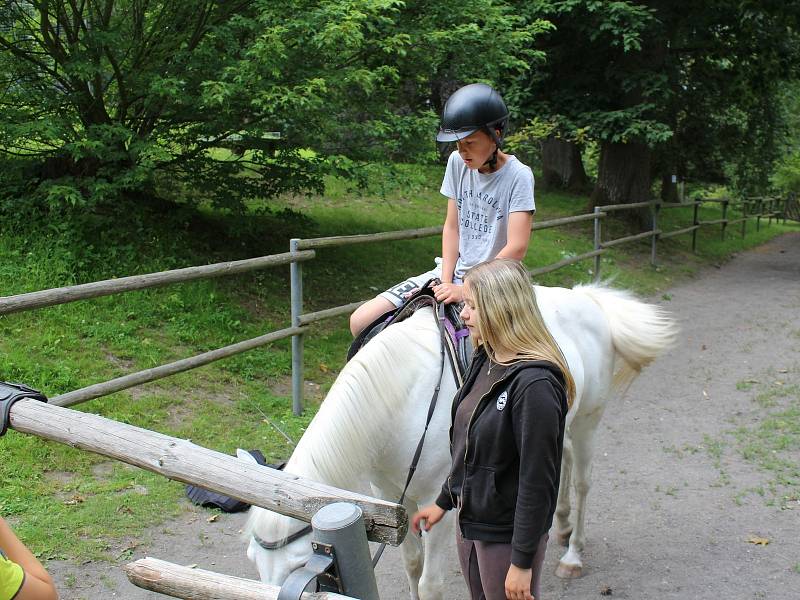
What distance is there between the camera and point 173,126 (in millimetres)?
6789

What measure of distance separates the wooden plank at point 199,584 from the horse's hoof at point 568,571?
2566 mm

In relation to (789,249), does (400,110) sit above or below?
above

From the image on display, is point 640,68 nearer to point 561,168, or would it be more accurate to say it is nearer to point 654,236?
point 654,236

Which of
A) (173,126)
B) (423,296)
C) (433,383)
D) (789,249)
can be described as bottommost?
(789,249)

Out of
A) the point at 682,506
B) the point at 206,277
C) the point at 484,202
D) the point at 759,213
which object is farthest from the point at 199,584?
the point at 759,213

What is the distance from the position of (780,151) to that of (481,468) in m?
17.9

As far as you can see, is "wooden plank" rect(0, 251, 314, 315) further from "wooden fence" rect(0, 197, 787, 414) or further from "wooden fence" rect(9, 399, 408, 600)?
"wooden fence" rect(9, 399, 408, 600)

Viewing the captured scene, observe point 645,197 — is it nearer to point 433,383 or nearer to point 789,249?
point 789,249

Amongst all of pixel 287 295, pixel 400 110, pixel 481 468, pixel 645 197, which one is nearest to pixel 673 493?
pixel 481 468

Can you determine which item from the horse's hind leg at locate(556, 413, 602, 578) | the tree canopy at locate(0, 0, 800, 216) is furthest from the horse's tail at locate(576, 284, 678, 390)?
the tree canopy at locate(0, 0, 800, 216)

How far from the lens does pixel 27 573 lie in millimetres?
1524

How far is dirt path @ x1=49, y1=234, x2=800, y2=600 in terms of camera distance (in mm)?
3686

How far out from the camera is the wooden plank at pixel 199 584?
1.57 m

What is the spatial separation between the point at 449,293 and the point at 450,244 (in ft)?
1.60
